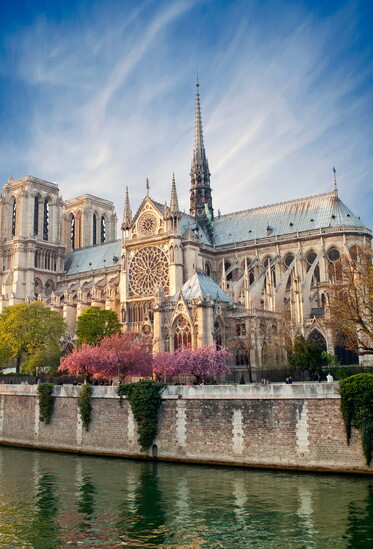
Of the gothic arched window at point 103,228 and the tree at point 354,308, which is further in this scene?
the gothic arched window at point 103,228

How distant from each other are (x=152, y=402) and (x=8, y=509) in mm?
10992

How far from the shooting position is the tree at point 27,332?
181 ft

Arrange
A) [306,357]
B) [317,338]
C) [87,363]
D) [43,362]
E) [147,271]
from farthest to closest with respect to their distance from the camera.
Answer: [147,271] → [317,338] → [43,362] → [87,363] → [306,357]

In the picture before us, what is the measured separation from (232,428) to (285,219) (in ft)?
144

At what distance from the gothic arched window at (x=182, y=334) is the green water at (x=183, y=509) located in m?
17.1

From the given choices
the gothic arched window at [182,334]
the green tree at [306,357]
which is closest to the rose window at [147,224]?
the gothic arched window at [182,334]

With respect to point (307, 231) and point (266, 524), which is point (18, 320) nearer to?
point (307, 231)

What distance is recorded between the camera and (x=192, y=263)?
2566 inches

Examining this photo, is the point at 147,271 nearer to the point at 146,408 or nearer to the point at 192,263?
the point at 192,263

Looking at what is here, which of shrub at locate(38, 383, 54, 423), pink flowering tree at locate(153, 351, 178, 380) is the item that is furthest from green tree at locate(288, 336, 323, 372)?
shrub at locate(38, 383, 54, 423)

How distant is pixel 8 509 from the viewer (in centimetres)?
2298

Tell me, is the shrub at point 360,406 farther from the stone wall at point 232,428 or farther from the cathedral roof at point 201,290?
the cathedral roof at point 201,290

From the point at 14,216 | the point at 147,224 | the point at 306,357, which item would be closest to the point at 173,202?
the point at 147,224

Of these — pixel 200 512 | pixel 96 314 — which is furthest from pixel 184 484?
pixel 96 314
